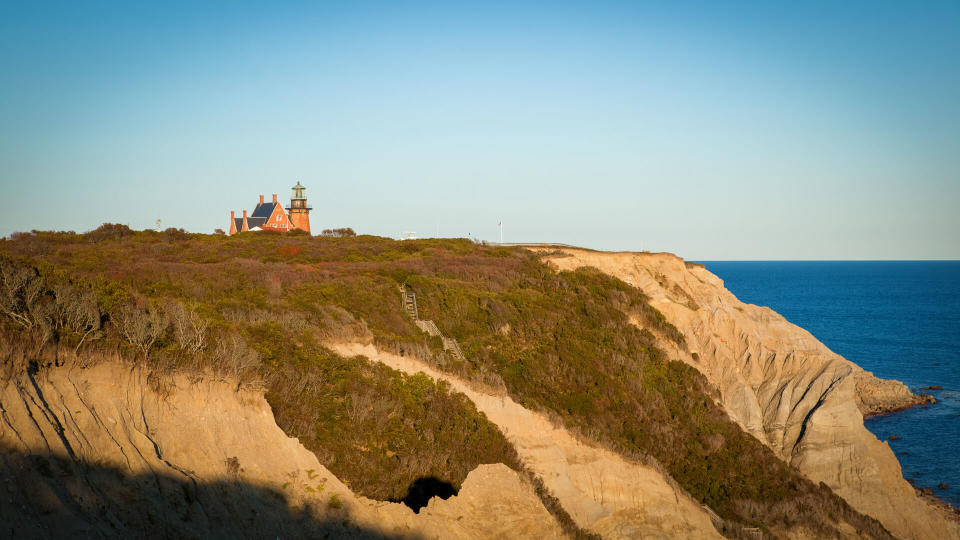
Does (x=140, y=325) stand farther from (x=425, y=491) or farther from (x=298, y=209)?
(x=298, y=209)

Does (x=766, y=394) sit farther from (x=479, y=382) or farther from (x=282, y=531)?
(x=282, y=531)

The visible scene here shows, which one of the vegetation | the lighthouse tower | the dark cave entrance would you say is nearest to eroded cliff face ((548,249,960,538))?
the vegetation

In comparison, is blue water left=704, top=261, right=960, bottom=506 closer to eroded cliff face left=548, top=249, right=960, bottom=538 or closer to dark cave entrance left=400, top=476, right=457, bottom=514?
eroded cliff face left=548, top=249, right=960, bottom=538

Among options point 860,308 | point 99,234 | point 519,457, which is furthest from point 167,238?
point 860,308

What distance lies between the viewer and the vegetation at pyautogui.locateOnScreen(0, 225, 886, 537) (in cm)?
1730

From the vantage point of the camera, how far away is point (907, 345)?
73.6 metres

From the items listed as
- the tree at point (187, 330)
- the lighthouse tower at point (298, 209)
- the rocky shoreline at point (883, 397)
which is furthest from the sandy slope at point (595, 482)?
the lighthouse tower at point (298, 209)

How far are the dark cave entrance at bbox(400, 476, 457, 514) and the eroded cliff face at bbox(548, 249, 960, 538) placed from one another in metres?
19.9

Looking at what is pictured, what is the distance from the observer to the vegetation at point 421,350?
17.3m

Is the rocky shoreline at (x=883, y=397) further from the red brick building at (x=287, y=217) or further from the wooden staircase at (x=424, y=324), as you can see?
the red brick building at (x=287, y=217)

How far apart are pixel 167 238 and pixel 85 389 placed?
39997 mm

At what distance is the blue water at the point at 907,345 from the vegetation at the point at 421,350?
597 inches

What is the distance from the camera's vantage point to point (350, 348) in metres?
23.0

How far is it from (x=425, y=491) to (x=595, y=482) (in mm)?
6812
